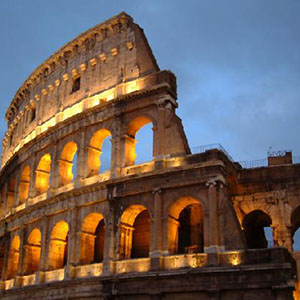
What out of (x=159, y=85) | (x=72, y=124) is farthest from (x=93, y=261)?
(x=159, y=85)

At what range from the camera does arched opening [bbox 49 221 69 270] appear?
24.5m

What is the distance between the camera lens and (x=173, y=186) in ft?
68.1

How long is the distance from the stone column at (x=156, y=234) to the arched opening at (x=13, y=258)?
10237 millimetres

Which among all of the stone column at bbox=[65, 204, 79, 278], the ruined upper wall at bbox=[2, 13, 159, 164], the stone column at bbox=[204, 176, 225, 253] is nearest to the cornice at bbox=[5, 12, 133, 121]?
the ruined upper wall at bbox=[2, 13, 159, 164]

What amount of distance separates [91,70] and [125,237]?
30.2ft

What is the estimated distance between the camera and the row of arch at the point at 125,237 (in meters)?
21.6

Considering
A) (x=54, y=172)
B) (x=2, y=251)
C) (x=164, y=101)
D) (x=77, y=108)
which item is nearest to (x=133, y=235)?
(x=54, y=172)

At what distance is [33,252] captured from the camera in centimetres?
2641

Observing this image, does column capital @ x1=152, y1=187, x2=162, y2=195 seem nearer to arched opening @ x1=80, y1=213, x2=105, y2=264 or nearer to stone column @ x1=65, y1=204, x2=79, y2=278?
arched opening @ x1=80, y1=213, x2=105, y2=264

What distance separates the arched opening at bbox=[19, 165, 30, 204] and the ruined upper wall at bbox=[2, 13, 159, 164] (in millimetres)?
2363

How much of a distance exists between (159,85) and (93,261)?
859 centimetres

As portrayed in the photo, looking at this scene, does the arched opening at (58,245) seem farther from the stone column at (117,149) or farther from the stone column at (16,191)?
the stone column at (16,191)

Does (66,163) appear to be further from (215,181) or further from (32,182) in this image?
(215,181)

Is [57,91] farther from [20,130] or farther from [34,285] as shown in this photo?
[34,285]
